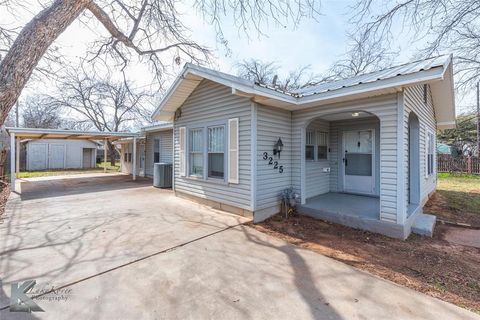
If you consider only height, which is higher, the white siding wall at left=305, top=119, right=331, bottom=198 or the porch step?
the white siding wall at left=305, top=119, right=331, bottom=198

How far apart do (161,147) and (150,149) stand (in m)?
1.59

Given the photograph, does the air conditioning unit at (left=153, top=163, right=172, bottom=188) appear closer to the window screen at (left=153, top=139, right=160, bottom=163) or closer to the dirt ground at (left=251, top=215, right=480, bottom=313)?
the window screen at (left=153, top=139, right=160, bottom=163)

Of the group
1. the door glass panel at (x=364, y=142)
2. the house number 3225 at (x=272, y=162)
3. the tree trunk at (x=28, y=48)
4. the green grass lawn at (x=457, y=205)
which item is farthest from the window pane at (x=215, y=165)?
the green grass lawn at (x=457, y=205)

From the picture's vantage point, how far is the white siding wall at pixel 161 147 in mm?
11613

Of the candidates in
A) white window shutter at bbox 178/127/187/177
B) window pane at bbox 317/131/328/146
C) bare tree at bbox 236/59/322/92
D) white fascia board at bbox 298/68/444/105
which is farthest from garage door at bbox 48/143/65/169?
white fascia board at bbox 298/68/444/105

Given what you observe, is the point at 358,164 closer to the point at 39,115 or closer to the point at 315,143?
the point at 315,143

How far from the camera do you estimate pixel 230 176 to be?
572cm

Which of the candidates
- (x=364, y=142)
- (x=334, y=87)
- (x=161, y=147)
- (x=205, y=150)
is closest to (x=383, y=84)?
(x=334, y=87)

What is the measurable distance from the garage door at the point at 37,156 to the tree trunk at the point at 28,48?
21.4 metres

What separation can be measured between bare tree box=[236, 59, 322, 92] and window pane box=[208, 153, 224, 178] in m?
16.1

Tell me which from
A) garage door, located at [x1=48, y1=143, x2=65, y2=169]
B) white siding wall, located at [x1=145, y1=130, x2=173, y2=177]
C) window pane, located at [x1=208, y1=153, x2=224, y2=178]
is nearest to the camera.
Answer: window pane, located at [x1=208, y1=153, x2=224, y2=178]

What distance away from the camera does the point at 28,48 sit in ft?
9.84

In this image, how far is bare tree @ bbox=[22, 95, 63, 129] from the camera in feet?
71.6

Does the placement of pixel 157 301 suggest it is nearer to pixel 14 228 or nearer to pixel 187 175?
pixel 14 228
